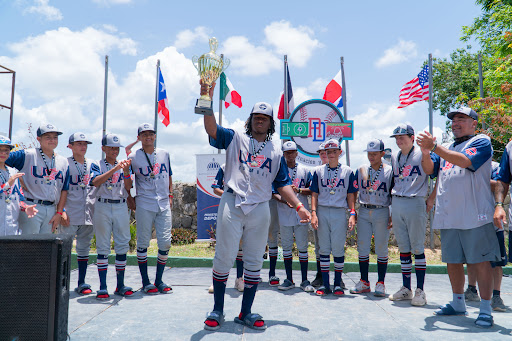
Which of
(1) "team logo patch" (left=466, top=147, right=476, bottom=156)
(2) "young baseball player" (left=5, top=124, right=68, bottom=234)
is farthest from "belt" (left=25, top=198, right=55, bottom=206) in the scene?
(1) "team logo patch" (left=466, top=147, right=476, bottom=156)

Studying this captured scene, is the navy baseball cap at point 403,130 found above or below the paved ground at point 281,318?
above

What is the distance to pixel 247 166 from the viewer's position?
407 centimetres

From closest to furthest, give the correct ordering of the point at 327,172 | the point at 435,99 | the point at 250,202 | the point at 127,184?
1. the point at 250,202
2. the point at 127,184
3. the point at 327,172
4. the point at 435,99

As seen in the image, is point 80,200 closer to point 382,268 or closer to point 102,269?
point 102,269

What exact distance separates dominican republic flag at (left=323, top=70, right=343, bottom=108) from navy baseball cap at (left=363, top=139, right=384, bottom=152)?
644 cm

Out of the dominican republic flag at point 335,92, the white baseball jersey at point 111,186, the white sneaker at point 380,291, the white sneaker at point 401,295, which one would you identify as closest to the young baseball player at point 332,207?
the white sneaker at point 380,291

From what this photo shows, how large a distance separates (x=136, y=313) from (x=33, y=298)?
5.03 feet

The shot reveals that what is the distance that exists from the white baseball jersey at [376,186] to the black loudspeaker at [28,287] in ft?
13.5

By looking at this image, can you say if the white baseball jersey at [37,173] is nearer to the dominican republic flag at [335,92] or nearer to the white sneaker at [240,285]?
the white sneaker at [240,285]

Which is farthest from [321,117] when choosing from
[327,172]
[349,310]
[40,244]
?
[40,244]

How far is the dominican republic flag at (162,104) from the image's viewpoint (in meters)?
13.0

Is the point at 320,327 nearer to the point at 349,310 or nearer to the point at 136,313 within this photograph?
the point at 349,310

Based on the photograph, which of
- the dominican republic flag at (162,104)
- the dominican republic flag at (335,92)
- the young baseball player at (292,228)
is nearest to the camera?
the young baseball player at (292,228)

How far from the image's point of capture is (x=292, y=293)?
5.60 metres
